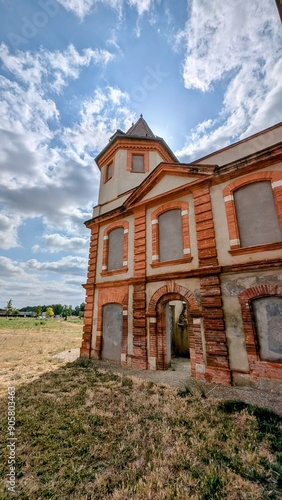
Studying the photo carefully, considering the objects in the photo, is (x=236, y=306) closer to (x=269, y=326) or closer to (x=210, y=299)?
(x=210, y=299)

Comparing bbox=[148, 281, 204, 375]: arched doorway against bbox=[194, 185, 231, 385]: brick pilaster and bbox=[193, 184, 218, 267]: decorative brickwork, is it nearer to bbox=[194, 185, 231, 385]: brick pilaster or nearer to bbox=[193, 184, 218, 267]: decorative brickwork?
bbox=[194, 185, 231, 385]: brick pilaster

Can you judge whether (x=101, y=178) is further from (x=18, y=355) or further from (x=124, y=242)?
(x=18, y=355)

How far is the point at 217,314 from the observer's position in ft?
25.7

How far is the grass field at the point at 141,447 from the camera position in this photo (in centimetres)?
305

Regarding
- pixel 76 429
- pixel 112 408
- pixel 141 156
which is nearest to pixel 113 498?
pixel 76 429

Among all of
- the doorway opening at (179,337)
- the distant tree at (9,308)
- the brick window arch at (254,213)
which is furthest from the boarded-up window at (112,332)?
the distant tree at (9,308)

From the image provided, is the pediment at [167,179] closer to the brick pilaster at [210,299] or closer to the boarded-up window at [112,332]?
the brick pilaster at [210,299]

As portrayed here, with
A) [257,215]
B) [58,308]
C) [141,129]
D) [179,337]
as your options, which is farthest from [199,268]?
[58,308]

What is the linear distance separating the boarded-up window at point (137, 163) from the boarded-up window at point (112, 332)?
29.6 feet

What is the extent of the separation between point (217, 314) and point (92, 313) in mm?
7117

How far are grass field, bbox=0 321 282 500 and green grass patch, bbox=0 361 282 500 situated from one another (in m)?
0.02

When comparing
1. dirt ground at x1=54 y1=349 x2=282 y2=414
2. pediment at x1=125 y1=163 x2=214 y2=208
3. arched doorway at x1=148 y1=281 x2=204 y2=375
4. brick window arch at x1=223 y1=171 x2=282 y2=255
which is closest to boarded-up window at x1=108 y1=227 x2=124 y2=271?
pediment at x1=125 y1=163 x2=214 y2=208

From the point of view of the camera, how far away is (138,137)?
47.2 ft

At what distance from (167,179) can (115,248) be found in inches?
188
